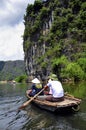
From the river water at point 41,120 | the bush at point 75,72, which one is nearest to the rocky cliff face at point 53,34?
the bush at point 75,72

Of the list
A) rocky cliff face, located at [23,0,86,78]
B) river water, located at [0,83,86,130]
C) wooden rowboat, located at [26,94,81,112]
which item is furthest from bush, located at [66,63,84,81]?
wooden rowboat, located at [26,94,81,112]

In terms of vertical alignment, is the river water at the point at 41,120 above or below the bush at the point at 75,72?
below

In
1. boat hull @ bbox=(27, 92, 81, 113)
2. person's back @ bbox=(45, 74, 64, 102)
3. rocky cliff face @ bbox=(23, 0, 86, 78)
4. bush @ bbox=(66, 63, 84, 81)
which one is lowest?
boat hull @ bbox=(27, 92, 81, 113)

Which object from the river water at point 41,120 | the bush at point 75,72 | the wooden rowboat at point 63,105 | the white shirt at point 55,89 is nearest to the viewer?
the river water at point 41,120

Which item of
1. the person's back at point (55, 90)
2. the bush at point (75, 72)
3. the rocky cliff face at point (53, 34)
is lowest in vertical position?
the person's back at point (55, 90)

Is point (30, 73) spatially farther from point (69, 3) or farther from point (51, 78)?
point (51, 78)

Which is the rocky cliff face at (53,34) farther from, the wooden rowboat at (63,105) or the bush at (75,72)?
the wooden rowboat at (63,105)

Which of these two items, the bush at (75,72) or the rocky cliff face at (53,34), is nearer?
the bush at (75,72)

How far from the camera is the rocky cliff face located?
202 feet

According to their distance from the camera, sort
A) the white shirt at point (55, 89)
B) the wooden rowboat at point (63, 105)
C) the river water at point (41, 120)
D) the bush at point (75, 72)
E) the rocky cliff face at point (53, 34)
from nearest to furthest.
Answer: the river water at point (41, 120) < the wooden rowboat at point (63, 105) < the white shirt at point (55, 89) < the bush at point (75, 72) < the rocky cliff face at point (53, 34)

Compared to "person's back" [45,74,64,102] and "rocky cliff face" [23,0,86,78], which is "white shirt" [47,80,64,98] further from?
"rocky cliff face" [23,0,86,78]

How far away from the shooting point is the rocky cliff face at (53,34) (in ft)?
202

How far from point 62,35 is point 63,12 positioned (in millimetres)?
6744

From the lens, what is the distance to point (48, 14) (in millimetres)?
76812
